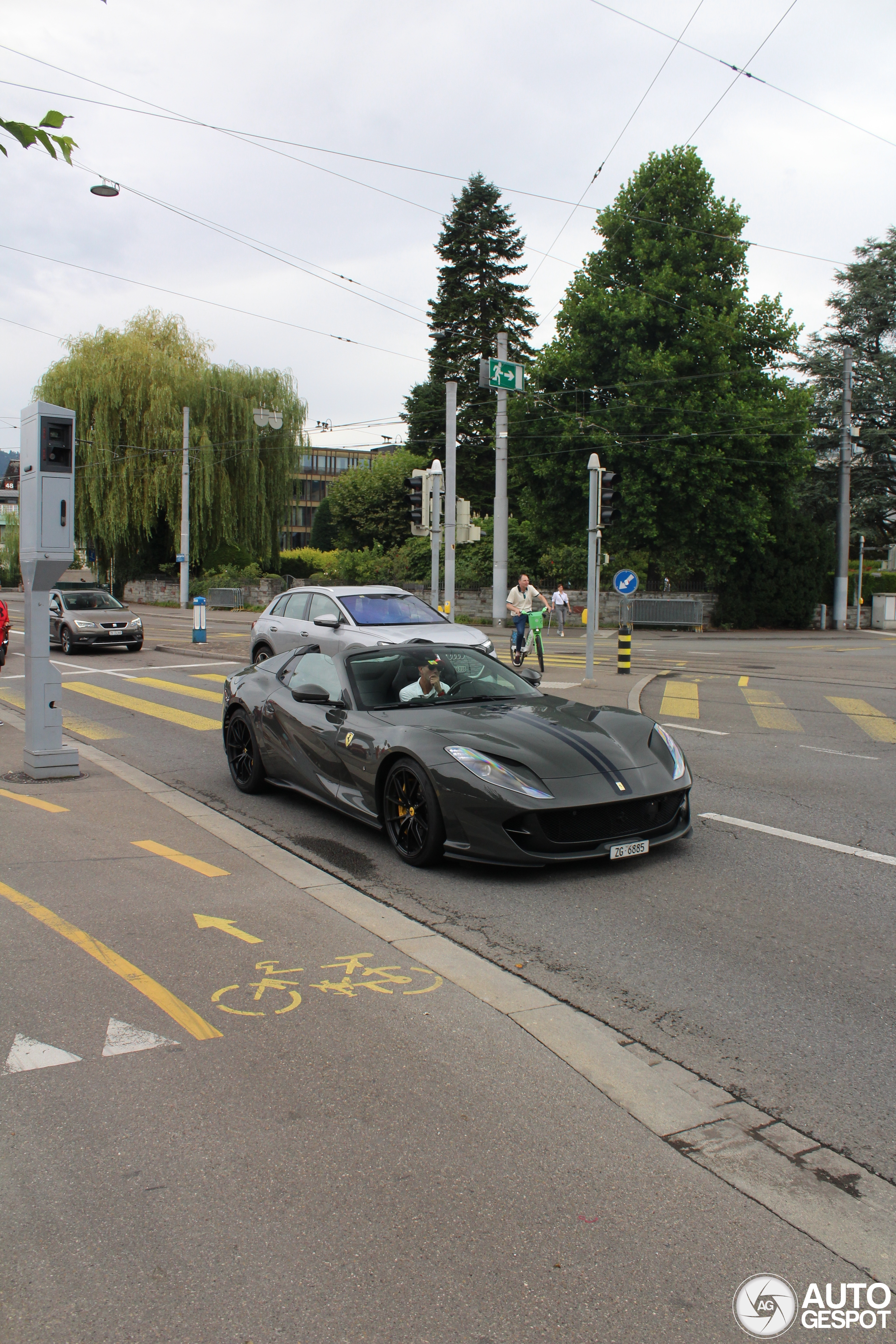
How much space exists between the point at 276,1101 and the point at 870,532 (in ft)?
180

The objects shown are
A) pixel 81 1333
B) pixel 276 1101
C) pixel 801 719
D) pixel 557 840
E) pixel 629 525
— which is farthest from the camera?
pixel 629 525

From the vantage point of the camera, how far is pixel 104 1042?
3.81 m

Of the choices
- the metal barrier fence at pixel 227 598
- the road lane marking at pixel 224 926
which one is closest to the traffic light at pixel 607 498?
the road lane marking at pixel 224 926

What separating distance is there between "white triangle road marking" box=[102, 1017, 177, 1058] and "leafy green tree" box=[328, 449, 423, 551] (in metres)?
56.0

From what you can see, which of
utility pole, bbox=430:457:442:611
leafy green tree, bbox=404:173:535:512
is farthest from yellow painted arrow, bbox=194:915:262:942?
leafy green tree, bbox=404:173:535:512

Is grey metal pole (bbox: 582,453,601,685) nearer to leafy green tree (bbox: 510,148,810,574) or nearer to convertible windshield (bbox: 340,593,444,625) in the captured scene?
convertible windshield (bbox: 340,593,444,625)

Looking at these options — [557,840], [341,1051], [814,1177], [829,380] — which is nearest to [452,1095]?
[341,1051]

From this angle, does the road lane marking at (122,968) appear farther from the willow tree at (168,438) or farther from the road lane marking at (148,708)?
the willow tree at (168,438)

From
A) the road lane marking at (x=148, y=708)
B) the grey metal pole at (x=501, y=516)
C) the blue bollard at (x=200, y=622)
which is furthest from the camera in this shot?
the grey metal pole at (x=501, y=516)

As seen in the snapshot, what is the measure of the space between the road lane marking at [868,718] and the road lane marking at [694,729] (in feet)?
5.51

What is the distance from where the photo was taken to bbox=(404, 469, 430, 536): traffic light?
20125mm

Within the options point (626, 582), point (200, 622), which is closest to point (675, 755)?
point (626, 582)

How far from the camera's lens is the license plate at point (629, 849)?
19.2 feet

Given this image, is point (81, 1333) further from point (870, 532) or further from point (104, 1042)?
point (870, 532)
